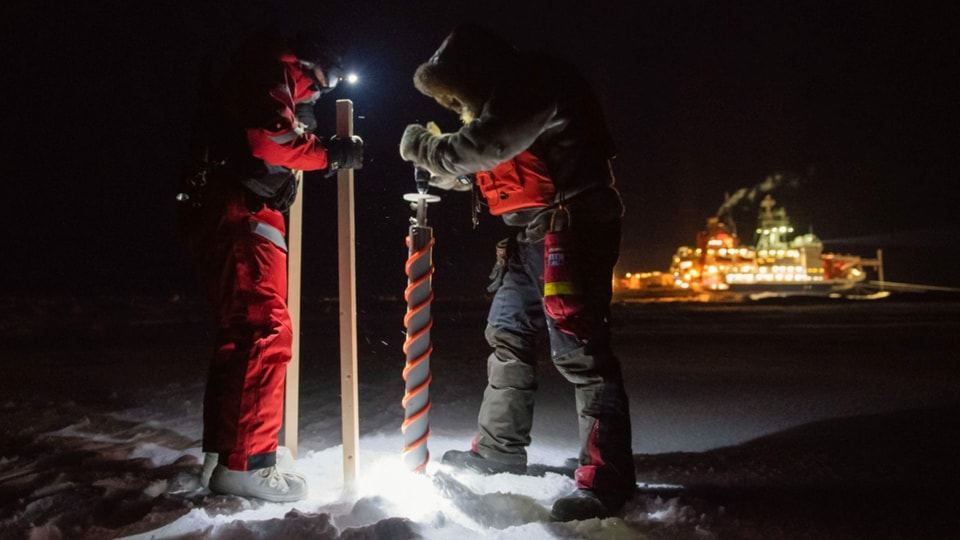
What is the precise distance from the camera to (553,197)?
8.10 ft

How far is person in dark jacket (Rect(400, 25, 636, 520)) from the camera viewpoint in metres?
2.26

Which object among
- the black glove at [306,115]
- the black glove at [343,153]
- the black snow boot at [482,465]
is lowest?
the black snow boot at [482,465]

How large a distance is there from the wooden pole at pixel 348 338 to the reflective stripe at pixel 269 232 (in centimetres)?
28

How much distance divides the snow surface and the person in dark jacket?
0.23 meters

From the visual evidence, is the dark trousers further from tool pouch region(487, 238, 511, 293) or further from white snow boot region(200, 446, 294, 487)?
white snow boot region(200, 446, 294, 487)

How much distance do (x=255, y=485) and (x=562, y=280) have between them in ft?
5.16

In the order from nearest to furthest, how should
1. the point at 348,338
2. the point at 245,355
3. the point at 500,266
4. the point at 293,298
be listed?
1. the point at 245,355
2. the point at 348,338
3. the point at 293,298
4. the point at 500,266

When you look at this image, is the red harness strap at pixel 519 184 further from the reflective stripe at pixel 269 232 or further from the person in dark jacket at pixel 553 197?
the reflective stripe at pixel 269 232

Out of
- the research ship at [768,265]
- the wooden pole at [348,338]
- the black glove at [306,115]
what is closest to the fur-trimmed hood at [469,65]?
the wooden pole at [348,338]

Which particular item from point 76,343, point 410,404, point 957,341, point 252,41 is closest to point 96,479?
point 410,404

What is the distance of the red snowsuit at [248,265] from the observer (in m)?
2.20

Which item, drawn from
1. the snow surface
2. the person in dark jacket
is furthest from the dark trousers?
the snow surface

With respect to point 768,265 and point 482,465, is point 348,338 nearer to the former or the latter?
point 482,465

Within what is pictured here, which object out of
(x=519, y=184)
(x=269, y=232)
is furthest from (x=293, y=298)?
(x=519, y=184)
